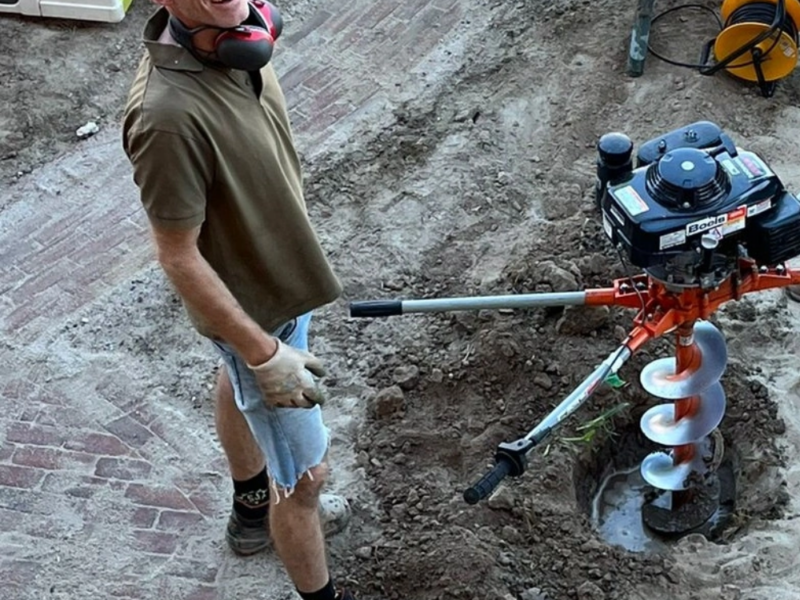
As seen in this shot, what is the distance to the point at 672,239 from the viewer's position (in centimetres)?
365

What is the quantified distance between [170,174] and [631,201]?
4.34 feet

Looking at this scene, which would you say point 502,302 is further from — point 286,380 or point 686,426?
point 686,426

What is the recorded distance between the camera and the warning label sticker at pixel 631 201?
3711 mm

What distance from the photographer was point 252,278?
3703mm

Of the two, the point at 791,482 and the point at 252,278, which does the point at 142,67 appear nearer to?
the point at 252,278

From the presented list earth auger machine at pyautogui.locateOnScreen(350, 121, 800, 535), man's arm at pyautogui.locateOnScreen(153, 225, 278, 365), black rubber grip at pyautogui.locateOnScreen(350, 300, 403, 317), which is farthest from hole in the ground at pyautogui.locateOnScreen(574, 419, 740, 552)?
man's arm at pyautogui.locateOnScreen(153, 225, 278, 365)

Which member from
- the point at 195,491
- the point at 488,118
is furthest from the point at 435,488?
the point at 488,118

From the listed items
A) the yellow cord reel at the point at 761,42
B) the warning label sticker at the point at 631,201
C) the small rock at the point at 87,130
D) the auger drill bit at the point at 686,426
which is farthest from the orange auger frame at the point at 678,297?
the small rock at the point at 87,130

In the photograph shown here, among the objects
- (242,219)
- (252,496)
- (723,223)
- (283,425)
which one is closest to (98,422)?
(252,496)

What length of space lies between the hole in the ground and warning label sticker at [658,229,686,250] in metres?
1.38

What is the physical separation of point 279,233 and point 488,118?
9.92ft

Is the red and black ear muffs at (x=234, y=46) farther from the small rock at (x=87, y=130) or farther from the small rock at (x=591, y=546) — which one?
the small rock at (x=87, y=130)

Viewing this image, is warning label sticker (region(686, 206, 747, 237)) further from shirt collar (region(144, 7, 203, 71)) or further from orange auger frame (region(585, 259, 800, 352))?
shirt collar (region(144, 7, 203, 71))

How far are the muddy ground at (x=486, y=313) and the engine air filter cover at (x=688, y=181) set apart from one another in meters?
1.35
